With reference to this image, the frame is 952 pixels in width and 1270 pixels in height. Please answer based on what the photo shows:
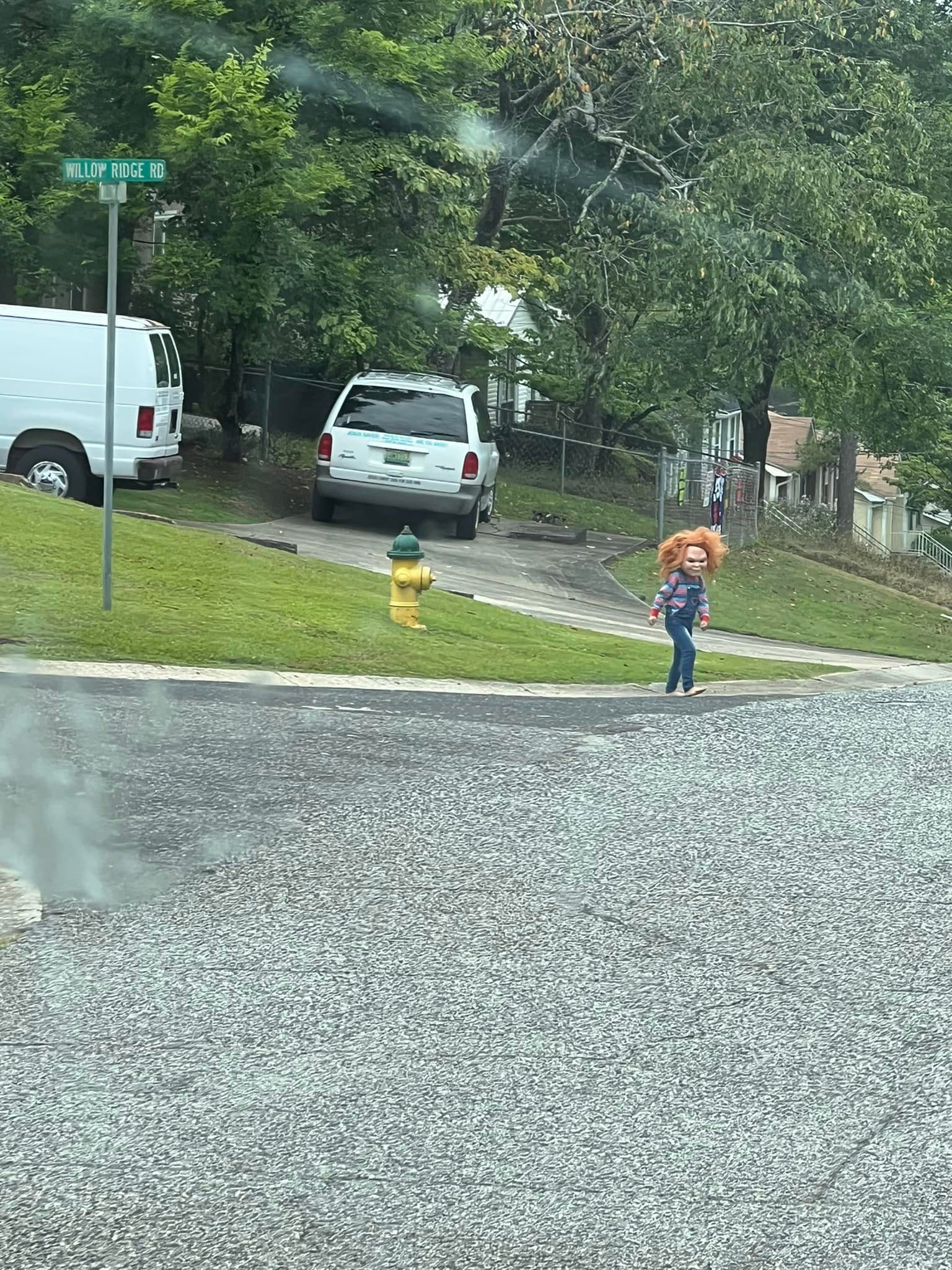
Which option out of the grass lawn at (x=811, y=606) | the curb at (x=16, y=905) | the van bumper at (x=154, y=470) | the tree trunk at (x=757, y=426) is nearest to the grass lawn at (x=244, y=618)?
the van bumper at (x=154, y=470)

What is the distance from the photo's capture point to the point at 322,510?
2209cm

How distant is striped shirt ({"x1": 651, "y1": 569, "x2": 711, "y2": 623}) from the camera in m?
12.5

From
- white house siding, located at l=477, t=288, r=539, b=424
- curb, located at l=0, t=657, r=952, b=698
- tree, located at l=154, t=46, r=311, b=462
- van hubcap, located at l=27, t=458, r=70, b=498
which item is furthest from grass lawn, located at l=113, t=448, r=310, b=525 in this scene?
white house siding, located at l=477, t=288, r=539, b=424

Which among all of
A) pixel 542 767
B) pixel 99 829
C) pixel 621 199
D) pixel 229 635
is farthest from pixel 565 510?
pixel 99 829

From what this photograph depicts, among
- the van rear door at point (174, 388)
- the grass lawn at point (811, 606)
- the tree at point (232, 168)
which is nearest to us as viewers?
the van rear door at point (174, 388)

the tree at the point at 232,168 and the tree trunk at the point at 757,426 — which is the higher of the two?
the tree at the point at 232,168

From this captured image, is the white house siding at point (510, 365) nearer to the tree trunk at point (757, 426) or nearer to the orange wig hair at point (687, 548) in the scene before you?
the tree trunk at point (757, 426)

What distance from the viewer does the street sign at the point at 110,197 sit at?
10844mm

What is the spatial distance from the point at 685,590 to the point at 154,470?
7666 mm

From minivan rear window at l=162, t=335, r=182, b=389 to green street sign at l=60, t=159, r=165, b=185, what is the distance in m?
7.51

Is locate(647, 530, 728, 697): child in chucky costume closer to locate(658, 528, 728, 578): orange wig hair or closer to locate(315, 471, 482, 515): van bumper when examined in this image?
locate(658, 528, 728, 578): orange wig hair

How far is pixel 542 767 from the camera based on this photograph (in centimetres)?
902

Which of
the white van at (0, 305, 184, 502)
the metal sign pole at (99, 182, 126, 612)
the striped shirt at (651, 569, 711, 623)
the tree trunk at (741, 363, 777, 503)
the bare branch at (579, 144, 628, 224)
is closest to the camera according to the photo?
the metal sign pole at (99, 182, 126, 612)

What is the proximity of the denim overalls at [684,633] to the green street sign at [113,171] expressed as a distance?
4547 mm
